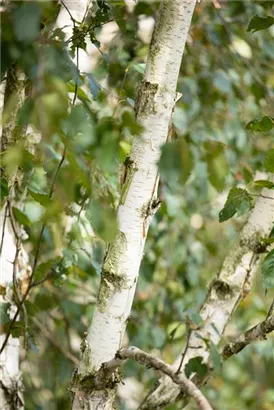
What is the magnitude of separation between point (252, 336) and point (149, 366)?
0.85 feet

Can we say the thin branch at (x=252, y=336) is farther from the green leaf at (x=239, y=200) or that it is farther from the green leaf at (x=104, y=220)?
the green leaf at (x=104, y=220)

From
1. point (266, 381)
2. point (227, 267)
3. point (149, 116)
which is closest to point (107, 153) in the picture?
point (149, 116)

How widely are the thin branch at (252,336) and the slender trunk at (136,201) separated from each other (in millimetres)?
225

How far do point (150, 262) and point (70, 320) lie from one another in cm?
31

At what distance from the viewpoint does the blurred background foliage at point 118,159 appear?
58 cm

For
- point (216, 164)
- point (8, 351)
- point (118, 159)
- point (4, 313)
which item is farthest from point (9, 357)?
point (216, 164)

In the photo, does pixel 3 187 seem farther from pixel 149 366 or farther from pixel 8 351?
pixel 8 351

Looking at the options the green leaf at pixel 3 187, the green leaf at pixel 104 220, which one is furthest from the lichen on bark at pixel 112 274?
the green leaf at pixel 104 220

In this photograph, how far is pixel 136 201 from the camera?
0.96m

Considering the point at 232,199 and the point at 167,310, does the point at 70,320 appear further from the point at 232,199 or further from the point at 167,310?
the point at 232,199

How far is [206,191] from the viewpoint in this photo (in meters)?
2.13

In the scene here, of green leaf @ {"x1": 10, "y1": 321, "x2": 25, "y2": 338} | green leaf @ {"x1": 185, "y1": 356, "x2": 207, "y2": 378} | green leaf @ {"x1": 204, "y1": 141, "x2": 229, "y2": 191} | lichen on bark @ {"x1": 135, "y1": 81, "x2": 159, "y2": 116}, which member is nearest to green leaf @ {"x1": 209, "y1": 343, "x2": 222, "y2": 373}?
green leaf @ {"x1": 185, "y1": 356, "x2": 207, "y2": 378}

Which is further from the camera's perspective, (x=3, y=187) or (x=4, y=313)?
(x=4, y=313)

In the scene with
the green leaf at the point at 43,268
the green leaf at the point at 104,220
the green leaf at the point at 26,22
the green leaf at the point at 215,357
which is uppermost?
the green leaf at the point at 43,268
